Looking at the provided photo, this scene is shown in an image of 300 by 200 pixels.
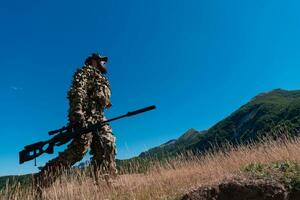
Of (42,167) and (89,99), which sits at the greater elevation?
(89,99)

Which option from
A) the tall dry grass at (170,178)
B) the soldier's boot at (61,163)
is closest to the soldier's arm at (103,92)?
the soldier's boot at (61,163)

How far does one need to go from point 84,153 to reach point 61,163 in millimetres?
557

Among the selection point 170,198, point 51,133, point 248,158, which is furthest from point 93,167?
point 248,158

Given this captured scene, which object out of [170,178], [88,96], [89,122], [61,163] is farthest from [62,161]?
[170,178]

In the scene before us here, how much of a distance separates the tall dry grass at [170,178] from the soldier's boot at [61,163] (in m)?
0.17

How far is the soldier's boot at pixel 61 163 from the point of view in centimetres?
621

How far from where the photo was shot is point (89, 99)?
25.6 feet

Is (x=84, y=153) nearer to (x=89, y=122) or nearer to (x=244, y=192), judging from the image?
(x=89, y=122)

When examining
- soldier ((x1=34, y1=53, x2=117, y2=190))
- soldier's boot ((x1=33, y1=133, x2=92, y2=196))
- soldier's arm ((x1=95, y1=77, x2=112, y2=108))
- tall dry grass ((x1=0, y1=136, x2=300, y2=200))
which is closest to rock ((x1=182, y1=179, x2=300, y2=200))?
tall dry grass ((x1=0, y1=136, x2=300, y2=200))

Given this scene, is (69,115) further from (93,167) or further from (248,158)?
(248,158)

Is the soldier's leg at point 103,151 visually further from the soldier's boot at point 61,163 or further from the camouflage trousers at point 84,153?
the soldier's boot at point 61,163

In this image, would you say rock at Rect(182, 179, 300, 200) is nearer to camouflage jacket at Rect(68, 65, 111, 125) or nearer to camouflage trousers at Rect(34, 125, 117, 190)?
camouflage trousers at Rect(34, 125, 117, 190)

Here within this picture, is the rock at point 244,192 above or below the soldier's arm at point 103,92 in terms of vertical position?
below

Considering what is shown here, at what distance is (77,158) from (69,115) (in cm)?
86
